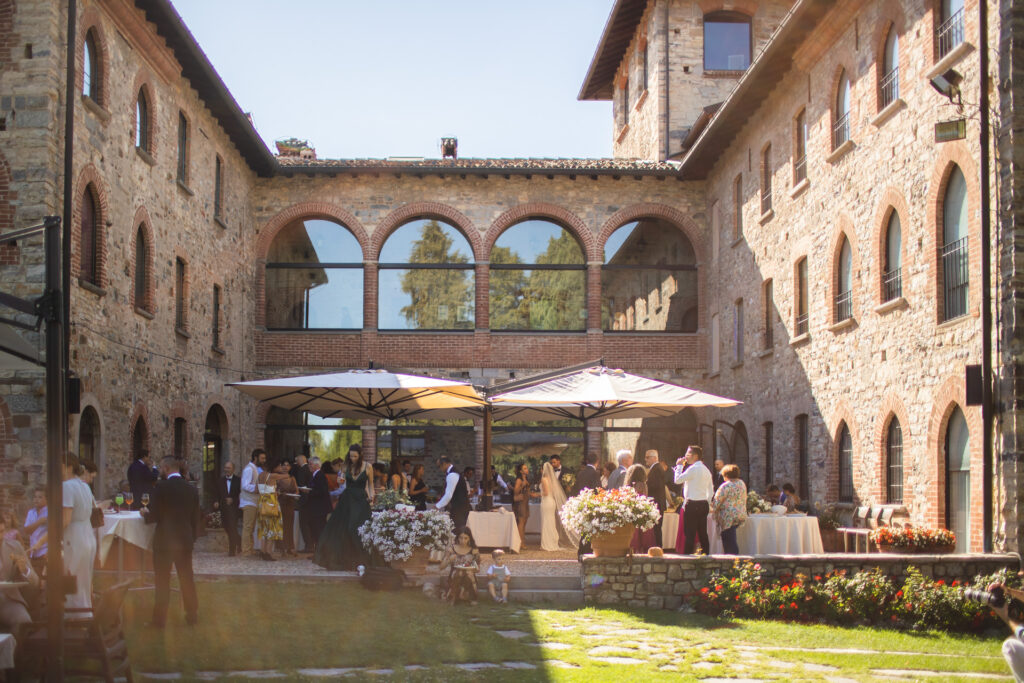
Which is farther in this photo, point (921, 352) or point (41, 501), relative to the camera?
point (921, 352)

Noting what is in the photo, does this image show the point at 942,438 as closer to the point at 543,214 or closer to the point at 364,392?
the point at 364,392

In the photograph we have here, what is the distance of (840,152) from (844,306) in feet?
7.61

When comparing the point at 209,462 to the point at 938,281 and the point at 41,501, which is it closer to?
the point at 41,501

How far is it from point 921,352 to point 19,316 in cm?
1110

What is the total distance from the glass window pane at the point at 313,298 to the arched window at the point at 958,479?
574 inches

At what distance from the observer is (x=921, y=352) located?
43.5 feet

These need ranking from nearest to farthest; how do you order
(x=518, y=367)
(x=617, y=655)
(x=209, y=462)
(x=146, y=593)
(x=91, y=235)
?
(x=617, y=655)
(x=146, y=593)
(x=91, y=235)
(x=209, y=462)
(x=518, y=367)

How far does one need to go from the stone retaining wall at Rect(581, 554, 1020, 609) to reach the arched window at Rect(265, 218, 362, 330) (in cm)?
1396

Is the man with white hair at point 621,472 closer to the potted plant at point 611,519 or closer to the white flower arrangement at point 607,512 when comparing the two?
the white flower arrangement at point 607,512

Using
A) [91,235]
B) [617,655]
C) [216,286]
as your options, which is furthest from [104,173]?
[617,655]

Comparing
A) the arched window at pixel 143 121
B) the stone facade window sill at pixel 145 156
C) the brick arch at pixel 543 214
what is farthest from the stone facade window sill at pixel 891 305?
the arched window at pixel 143 121

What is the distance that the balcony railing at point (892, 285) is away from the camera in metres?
14.1

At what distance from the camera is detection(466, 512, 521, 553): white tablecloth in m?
14.7

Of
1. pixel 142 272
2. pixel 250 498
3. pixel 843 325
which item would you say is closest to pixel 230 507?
pixel 250 498
